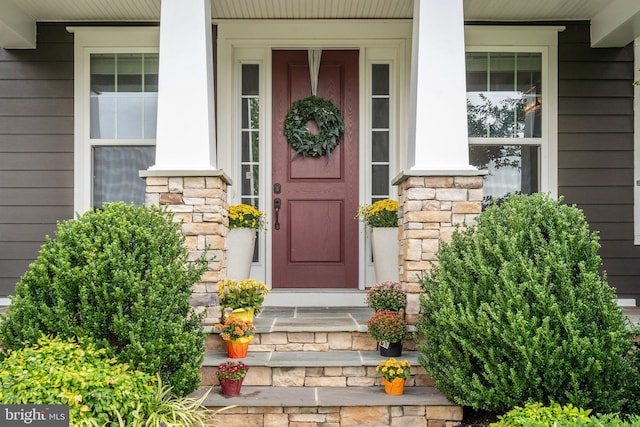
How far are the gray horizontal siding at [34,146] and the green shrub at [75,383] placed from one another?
9.43ft

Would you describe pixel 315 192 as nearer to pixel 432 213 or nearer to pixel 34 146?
pixel 432 213

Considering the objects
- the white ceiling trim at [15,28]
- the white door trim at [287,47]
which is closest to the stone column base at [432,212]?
the white door trim at [287,47]

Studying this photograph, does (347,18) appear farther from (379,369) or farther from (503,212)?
(379,369)

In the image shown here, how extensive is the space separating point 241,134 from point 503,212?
9.17 ft

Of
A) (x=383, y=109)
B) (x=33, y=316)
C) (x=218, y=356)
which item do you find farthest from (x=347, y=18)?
(x=33, y=316)

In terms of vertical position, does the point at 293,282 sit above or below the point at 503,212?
below

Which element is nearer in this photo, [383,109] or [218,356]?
[218,356]

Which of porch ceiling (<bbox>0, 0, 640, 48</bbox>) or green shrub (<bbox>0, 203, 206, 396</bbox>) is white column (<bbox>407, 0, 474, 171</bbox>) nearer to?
porch ceiling (<bbox>0, 0, 640, 48</bbox>)

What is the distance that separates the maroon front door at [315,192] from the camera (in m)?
5.16

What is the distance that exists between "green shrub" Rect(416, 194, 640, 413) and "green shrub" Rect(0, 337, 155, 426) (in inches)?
60.0

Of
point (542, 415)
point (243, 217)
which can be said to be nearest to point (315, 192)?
point (243, 217)

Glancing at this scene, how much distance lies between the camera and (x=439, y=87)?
3680 millimetres

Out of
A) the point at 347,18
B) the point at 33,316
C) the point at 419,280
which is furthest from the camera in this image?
the point at 347,18

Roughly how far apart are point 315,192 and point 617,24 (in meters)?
2.87
